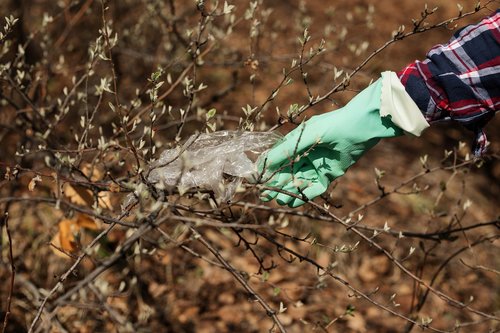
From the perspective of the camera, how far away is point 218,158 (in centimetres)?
192

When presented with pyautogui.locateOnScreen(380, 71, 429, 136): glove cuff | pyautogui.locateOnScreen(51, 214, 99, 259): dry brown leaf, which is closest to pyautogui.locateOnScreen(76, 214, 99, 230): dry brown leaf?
pyautogui.locateOnScreen(51, 214, 99, 259): dry brown leaf

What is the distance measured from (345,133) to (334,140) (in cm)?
4

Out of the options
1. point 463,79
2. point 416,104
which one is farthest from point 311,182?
point 463,79

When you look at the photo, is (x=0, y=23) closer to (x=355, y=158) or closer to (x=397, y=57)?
(x=355, y=158)

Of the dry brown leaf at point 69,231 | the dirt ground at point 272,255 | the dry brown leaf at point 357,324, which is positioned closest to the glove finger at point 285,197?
the dirt ground at point 272,255

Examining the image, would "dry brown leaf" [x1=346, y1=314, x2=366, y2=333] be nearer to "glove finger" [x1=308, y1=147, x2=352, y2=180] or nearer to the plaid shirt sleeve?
"glove finger" [x1=308, y1=147, x2=352, y2=180]

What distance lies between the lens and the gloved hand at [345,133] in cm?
182

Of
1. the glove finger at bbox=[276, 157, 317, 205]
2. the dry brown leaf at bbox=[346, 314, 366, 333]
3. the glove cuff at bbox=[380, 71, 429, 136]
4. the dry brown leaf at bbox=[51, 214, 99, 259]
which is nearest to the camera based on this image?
the glove cuff at bbox=[380, 71, 429, 136]

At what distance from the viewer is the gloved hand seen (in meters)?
1.82

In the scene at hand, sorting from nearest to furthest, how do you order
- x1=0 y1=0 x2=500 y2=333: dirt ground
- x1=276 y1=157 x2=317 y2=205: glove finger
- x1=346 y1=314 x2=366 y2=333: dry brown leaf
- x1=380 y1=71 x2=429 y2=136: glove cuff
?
1. x1=380 y1=71 x2=429 y2=136: glove cuff
2. x1=276 y1=157 x2=317 y2=205: glove finger
3. x1=0 y1=0 x2=500 y2=333: dirt ground
4. x1=346 y1=314 x2=366 y2=333: dry brown leaf

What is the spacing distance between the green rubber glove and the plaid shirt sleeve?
0.12 m

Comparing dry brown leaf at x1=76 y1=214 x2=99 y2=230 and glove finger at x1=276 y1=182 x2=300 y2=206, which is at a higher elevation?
glove finger at x1=276 y1=182 x2=300 y2=206

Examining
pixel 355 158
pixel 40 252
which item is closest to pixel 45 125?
pixel 40 252

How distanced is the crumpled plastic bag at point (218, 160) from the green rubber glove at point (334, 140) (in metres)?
0.07
